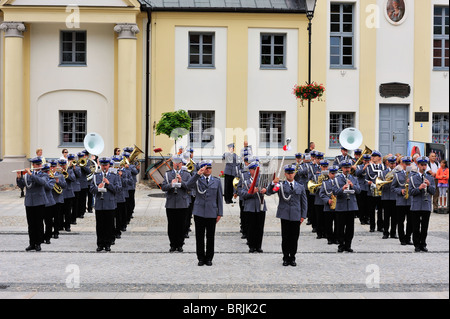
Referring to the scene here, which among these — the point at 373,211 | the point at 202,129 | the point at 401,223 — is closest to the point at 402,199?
the point at 401,223

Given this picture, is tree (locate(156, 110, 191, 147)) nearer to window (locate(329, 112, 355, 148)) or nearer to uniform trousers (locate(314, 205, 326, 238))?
window (locate(329, 112, 355, 148))

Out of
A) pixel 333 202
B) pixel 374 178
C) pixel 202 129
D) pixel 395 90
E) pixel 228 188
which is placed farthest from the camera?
pixel 395 90

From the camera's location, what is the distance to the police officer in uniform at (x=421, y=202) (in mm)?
12234

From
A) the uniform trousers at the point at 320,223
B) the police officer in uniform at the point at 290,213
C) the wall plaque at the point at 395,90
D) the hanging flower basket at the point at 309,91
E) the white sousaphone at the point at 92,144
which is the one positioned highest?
the wall plaque at the point at 395,90

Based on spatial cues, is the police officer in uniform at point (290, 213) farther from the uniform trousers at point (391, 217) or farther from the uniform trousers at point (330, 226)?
the uniform trousers at point (391, 217)

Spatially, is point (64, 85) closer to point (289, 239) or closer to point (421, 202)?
point (289, 239)

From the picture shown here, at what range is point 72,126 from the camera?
26672 mm

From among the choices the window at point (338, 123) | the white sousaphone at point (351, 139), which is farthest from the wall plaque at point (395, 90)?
the white sousaphone at point (351, 139)

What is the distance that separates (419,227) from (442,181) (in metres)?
7.12

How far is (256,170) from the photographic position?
11.3 meters

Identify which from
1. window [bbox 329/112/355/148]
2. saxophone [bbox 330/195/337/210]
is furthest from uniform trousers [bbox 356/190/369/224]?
window [bbox 329/112/355/148]

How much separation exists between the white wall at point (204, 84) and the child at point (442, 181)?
9855mm

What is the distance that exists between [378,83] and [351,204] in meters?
15.7

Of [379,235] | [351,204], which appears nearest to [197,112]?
[379,235]
